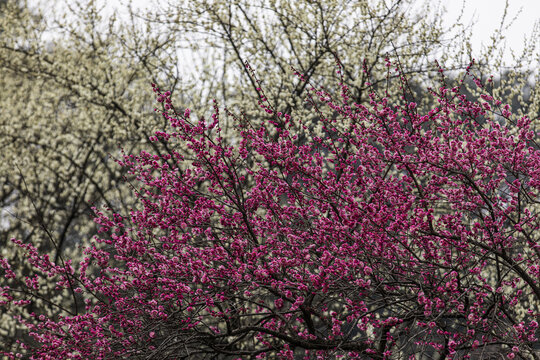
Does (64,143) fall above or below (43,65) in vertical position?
below

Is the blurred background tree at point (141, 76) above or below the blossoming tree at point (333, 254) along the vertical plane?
above

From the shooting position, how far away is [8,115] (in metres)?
14.2

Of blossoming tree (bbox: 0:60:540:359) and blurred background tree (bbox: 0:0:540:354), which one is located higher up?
blurred background tree (bbox: 0:0:540:354)

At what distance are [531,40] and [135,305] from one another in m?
7.96

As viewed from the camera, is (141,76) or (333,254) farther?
(141,76)

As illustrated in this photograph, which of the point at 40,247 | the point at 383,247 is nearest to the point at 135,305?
the point at 383,247

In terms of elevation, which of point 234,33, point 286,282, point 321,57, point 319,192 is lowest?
point 286,282

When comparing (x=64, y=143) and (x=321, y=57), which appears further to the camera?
(x=64, y=143)

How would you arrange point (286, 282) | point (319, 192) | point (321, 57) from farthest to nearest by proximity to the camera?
1. point (321, 57)
2. point (319, 192)
3. point (286, 282)

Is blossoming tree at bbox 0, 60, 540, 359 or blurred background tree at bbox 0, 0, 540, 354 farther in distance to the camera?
blurred background tree at bbox 0, 0, 540, 354

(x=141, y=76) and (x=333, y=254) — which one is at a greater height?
(x=141, y=76)

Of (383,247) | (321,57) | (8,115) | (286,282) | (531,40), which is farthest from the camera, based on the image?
(8,115)

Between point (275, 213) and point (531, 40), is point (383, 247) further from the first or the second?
point (531, 40)

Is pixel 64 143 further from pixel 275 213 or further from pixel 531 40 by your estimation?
pixel 531 40
